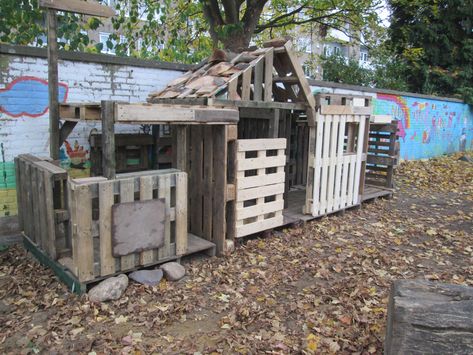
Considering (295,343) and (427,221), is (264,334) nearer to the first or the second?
(295,343)

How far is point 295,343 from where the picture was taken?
3.27 meters

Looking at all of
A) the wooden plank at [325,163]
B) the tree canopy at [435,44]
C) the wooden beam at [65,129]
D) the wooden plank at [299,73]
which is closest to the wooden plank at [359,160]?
the wooden plank at [325,163]

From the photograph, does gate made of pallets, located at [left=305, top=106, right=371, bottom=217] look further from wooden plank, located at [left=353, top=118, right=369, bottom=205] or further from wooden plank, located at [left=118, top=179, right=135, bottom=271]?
wooden plank, located at [left=118, top=179, right=135, bottom=271]

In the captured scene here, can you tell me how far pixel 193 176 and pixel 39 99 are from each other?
2.22m

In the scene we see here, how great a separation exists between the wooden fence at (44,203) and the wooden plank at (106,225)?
20.6 inches

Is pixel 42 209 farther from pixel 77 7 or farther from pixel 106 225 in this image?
pixel 77 7

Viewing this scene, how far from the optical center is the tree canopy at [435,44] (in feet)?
59.4

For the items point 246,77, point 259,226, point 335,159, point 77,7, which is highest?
point 77,7

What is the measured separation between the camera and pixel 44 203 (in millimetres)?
4133

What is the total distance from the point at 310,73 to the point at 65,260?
20.7m

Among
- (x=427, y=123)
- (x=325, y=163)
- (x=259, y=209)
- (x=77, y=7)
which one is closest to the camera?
(x=77, y=7)

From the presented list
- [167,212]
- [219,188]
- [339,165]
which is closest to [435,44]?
[339,165]

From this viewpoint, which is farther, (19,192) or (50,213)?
(19,192)

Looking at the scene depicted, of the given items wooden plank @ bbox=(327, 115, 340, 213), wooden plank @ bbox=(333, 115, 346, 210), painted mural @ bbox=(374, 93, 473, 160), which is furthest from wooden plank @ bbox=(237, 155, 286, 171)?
painted mural @ bbox=(374, 93, 473, 160)
